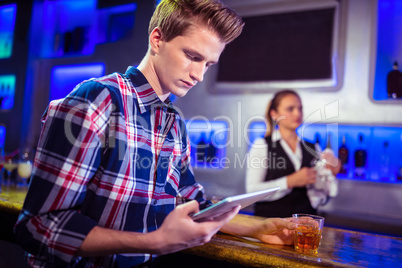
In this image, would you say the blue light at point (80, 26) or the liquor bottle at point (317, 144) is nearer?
the liquor bottle at point (317, 144)

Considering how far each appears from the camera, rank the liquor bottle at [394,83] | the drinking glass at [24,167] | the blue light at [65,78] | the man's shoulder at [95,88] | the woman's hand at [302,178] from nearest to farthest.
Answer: the man's shoulder at [95,88] < the drinking glass at [24,167] < the woman's hand at [302,178] < the liquor bottle at [394,83] < the blue light at [65,78]

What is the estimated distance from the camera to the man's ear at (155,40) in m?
1.14

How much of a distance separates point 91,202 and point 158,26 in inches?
23.1

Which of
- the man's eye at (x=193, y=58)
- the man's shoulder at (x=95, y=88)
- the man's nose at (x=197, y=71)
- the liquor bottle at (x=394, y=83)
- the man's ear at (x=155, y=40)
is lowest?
the man's shoulder at (x=95, y=88)

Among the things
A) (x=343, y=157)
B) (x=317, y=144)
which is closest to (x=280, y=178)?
(x=317, y=144)

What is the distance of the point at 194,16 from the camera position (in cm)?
111

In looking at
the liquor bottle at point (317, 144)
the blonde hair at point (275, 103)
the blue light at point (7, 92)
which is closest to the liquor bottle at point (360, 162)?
the liquor bottle at point (317, 144)

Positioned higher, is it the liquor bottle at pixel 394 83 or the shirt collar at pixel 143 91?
the liquor bottle at pixel 394 83

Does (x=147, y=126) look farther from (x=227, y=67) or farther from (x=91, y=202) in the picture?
(x=227, y=67)

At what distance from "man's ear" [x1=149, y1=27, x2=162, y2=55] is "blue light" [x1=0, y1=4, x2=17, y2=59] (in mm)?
4455

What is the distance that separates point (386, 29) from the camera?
3.03 metres

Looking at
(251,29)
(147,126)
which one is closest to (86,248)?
(147,126)

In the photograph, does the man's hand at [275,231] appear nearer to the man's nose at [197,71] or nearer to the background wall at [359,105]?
the man's nose at [197,71]

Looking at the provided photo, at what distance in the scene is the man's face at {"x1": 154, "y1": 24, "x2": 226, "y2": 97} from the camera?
1101 mm
